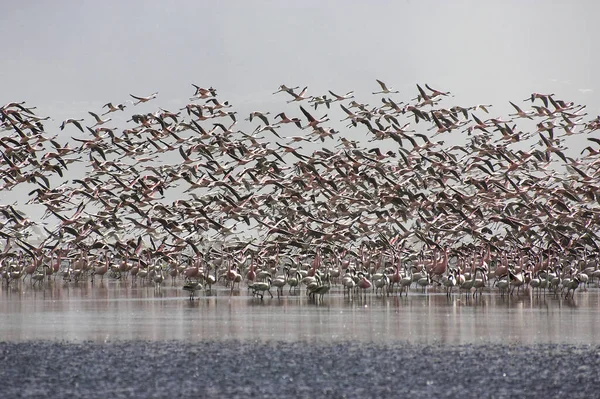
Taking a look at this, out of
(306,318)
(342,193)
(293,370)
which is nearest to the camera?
(293,370)

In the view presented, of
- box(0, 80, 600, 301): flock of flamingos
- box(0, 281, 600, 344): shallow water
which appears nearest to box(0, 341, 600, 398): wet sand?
box(0, 281, 600, 344): shallow water

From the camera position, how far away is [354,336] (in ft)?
74.5

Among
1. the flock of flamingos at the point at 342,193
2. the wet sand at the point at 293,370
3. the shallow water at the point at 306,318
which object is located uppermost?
the flock of flamingos at the point at 342,193

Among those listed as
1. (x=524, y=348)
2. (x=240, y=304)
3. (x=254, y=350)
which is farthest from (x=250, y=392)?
(x=240, y=304)

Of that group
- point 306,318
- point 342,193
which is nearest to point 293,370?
point 306,318

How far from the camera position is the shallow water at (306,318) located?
22781mm

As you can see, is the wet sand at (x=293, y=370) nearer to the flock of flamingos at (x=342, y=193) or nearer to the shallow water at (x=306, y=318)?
the shallow water at (x=306, y=318)

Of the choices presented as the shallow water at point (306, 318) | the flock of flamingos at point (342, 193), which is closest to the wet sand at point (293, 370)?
the shallow water at point (306, 318)

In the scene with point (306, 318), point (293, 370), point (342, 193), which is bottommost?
point (293, 370)

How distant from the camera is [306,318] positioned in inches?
1085

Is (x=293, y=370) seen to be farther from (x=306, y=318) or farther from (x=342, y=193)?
(x=342, y=193)

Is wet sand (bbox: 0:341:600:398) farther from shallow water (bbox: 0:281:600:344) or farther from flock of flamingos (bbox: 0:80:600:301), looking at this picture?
flock of flamingos (bbox: 0:80:600:301)

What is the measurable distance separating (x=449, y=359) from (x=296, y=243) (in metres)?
23.4

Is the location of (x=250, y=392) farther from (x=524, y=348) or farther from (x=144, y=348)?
(x=524, y=348)
